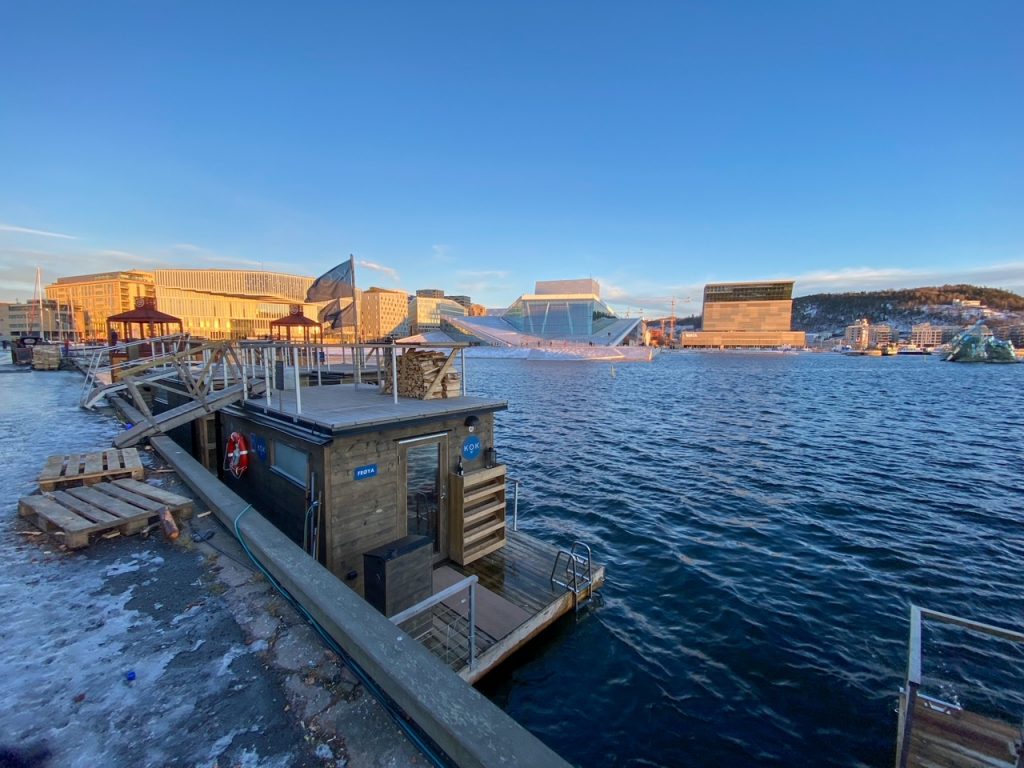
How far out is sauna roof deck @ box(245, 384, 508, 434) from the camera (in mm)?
6730

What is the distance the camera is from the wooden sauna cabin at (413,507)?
6.33 metres

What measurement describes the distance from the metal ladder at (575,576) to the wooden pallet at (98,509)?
603 cm

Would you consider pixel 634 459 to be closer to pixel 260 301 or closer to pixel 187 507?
pixel 187 507

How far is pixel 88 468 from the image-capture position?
8.09 meters

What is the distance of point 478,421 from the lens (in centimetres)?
852

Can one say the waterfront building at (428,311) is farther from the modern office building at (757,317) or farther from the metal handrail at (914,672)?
the metal handrail at (914,672)

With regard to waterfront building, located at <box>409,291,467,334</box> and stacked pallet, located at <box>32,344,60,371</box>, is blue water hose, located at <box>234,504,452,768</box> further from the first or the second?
waterfront building, located at <box>409,291,467,334</box>

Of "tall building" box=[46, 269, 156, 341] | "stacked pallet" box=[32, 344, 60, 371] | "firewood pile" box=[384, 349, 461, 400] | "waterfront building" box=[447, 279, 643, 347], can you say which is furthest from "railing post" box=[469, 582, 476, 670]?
"tall building" box=[46, 269, 156, 341]

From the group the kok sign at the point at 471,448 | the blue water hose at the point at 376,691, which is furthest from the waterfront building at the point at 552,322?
the blue water hose at the point at 376,691

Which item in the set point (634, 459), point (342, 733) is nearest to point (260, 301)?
point (634, 459)

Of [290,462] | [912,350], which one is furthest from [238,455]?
[912,350]

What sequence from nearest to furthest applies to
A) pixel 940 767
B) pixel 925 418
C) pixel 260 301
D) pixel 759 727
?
pixel 940 767 < pixel 759 727 < pixel 925 418 < pixel 260 301

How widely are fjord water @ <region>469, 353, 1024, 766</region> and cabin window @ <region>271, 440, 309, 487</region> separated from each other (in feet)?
14.1

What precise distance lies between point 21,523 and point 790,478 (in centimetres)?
2019
